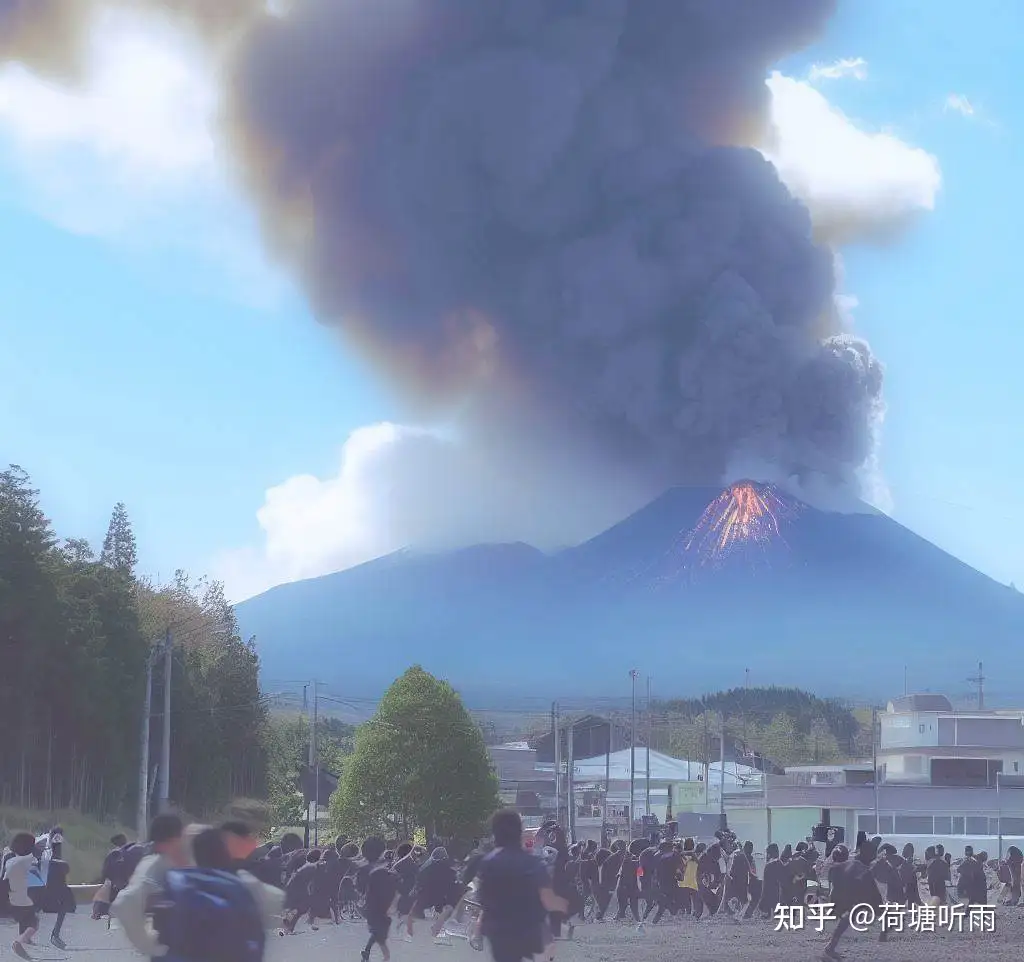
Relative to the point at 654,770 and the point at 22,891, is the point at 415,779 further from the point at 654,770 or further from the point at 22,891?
the point at 654,770

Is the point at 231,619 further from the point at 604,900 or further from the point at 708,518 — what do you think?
the point at 708,518

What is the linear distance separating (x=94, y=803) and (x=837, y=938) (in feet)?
104

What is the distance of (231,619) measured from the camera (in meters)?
71.8

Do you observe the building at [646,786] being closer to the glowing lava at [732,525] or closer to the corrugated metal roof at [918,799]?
the corrugated metal roof at [918,799]

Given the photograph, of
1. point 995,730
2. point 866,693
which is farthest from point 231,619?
point 866,693

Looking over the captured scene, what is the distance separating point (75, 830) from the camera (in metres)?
39.4

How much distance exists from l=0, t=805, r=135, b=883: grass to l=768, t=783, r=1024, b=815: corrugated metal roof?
72.5ft

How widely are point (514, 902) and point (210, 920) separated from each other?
2.41 m

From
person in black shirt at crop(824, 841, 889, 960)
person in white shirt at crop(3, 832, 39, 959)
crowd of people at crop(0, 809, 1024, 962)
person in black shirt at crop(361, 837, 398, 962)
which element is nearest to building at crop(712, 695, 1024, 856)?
crowd of people at crop(0, 809, 1024, 962)

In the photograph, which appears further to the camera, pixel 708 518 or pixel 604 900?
pixel 708 518

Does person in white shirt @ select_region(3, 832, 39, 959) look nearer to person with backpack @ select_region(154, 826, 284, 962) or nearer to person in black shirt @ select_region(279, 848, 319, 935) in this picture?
person in black shirt @ select_region(279, 848, 319, 935)

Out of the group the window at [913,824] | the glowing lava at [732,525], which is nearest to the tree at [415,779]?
the window at [913,824]

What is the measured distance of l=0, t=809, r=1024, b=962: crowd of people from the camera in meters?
6.59

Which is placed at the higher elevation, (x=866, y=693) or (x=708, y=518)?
(x=708, y=518)
